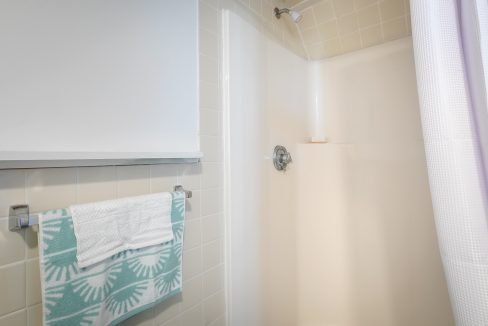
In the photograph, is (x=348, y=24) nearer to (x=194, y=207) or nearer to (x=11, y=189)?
(x=194, y=207)

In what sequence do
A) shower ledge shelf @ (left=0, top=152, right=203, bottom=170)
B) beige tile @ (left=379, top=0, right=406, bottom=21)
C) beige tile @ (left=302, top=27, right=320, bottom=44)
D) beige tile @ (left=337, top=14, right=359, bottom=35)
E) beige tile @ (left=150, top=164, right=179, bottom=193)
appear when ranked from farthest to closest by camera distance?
beige tile @ (left=302, top=27, right=320, bottom=44)
beige tile @ (left=337, top=14, right=359, bottom=35)
beige tile @ (left=379, top=0, right=406, bottom=21)
beige tile @ (left=150, top=164, right=179, bottom=193)
shower ledge shelf @ (left=0, top=152, right=203, bottom=170)

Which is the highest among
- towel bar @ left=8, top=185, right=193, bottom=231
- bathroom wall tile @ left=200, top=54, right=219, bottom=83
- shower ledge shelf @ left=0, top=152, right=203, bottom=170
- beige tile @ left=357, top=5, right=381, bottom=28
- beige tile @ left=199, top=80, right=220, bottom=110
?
beige tile @ left=357, top=5, right=381, bottom=28

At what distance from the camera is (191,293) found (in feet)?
2.67

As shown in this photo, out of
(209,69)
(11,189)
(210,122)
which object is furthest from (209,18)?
(11,189)

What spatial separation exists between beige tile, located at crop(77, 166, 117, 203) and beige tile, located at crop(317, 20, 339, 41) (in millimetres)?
1342

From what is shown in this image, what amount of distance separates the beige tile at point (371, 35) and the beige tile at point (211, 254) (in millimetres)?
1351

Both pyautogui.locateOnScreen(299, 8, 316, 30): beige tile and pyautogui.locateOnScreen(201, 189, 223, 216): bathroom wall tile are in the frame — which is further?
pyautogui.locateOnScreen(299, 8, 316, 30): beige tile

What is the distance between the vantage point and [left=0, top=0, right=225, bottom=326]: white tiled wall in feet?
1.58

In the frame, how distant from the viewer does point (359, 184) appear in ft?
4.42

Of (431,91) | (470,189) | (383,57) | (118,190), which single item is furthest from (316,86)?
(118,190)

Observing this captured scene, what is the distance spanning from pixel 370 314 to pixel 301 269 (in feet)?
1.44

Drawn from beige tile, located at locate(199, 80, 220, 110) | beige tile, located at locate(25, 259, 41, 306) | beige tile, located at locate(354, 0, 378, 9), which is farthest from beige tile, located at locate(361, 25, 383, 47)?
beige tile, located at locate(25, 259, 41, 306)

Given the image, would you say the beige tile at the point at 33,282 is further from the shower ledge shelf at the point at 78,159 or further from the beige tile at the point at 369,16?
the beige tile at the point at 369,16

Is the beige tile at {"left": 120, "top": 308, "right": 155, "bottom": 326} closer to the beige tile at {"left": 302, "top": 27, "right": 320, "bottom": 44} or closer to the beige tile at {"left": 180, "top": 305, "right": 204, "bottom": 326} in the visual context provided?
the beige tile at {"left": 180, "top": 305, "right": 204, "bottom": 326}
